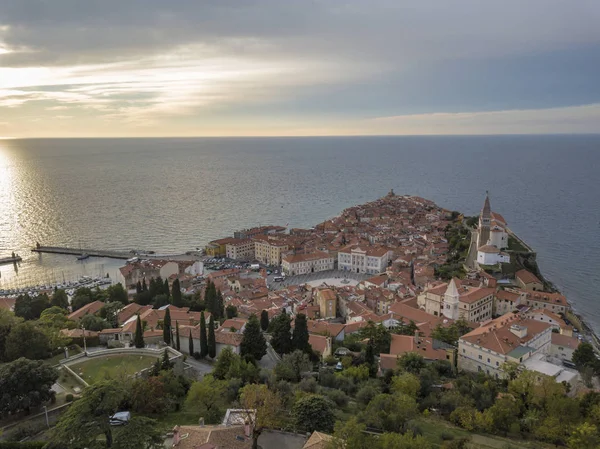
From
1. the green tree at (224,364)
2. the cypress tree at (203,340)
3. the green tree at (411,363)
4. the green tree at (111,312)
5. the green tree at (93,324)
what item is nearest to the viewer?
the green tree at (224,364)

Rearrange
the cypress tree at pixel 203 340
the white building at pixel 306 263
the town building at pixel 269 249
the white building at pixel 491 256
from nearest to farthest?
the cypress tree at pixel 203 340 → the white building at pixel 491 256 → the white building at pixel 306 263 → the town building at pixel 269 249

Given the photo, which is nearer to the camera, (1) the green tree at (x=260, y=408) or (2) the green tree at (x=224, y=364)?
(1) the green tree at (x=260, y=408)

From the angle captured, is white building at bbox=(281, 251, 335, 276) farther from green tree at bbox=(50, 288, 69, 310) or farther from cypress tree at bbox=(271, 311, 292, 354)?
cypress tree at bbox=(271, 311, 292, 354)

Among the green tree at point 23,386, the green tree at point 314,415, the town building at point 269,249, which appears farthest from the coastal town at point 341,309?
the green tree at point 23,386

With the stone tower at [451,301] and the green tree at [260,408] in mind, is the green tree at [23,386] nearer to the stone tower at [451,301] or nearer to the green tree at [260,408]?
the green tree at [260,408]

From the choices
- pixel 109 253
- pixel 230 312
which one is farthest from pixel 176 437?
pixel 109 253

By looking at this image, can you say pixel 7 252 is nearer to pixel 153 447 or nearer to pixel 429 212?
pixel 153 447

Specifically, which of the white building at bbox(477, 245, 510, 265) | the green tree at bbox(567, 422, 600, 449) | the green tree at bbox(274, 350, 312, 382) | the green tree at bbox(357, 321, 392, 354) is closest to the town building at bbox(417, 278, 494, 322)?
the green tree at bbox(357, 321, 392, 354)

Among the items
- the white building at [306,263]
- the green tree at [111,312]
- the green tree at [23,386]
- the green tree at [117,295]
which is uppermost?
the green tree at [23,386]
